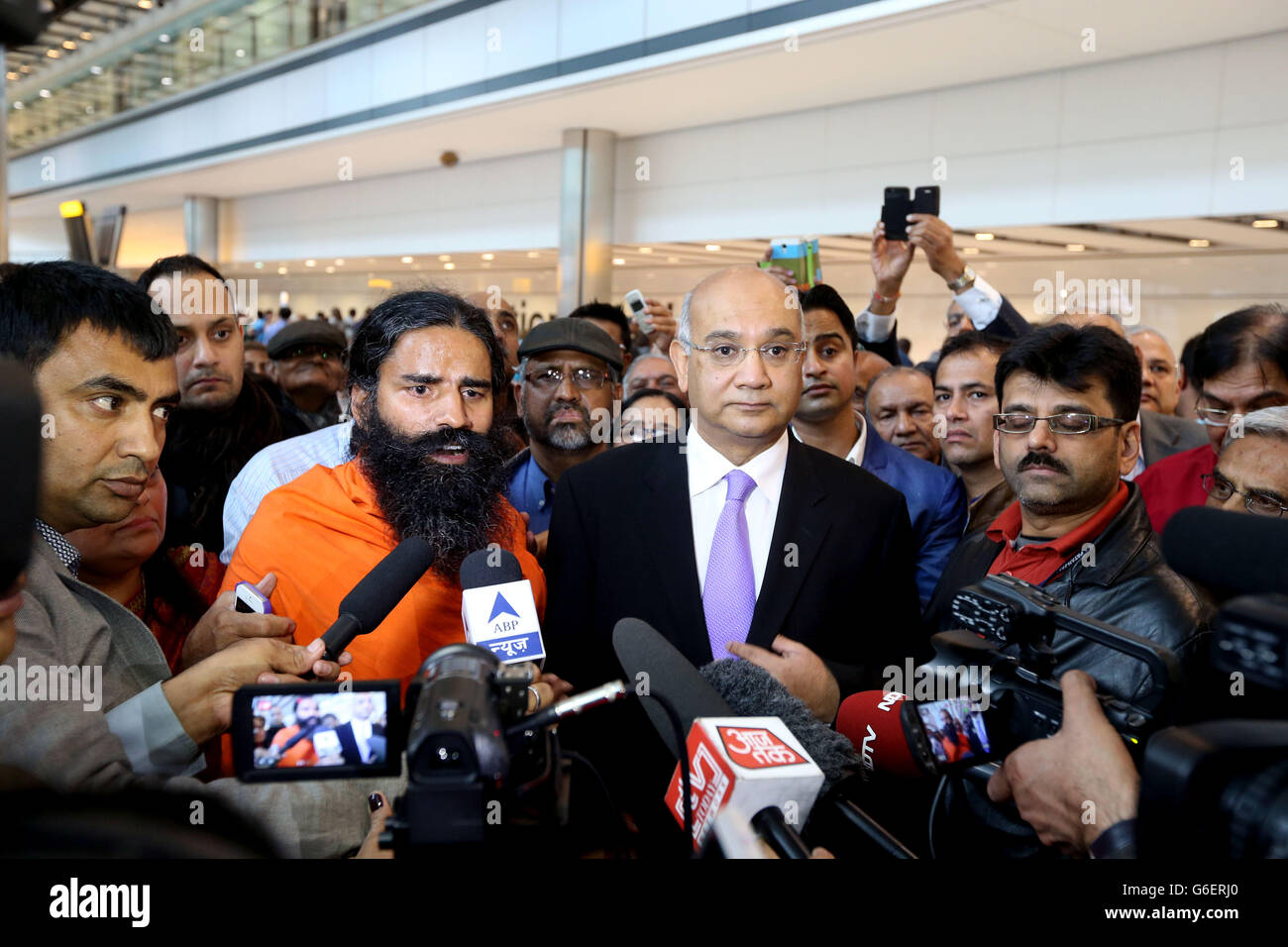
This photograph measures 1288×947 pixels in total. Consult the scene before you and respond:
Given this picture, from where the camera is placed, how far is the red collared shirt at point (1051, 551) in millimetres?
2201

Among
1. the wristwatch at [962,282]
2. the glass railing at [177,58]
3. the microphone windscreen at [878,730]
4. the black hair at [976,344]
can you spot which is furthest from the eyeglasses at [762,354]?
the glass railing at [177,58]

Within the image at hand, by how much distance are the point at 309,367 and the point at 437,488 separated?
10.0ft

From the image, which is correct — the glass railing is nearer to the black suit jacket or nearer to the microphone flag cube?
the black suit jacket

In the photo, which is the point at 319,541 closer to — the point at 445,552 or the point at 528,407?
the point at 445,552

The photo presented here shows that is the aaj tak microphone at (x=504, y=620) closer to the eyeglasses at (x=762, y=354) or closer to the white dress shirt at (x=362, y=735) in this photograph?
the white dress shirt at (x=362, y=735)

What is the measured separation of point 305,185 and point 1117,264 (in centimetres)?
1346

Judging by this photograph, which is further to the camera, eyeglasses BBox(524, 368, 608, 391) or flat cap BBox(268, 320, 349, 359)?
flat cap BBox(268, 320, 349, 359)

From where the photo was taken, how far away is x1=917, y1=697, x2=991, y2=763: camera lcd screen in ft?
4.52

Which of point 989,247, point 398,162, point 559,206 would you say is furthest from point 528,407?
point 398,162

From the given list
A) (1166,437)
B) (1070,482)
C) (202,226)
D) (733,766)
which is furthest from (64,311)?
(202,226)

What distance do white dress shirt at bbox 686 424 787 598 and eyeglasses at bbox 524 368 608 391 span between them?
141 cm

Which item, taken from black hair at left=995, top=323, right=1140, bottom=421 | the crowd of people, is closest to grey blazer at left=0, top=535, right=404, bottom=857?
the crowd of people

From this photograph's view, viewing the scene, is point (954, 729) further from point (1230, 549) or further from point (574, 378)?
point (574, 378)

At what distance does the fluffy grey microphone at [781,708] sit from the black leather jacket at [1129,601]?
0.62 meters
